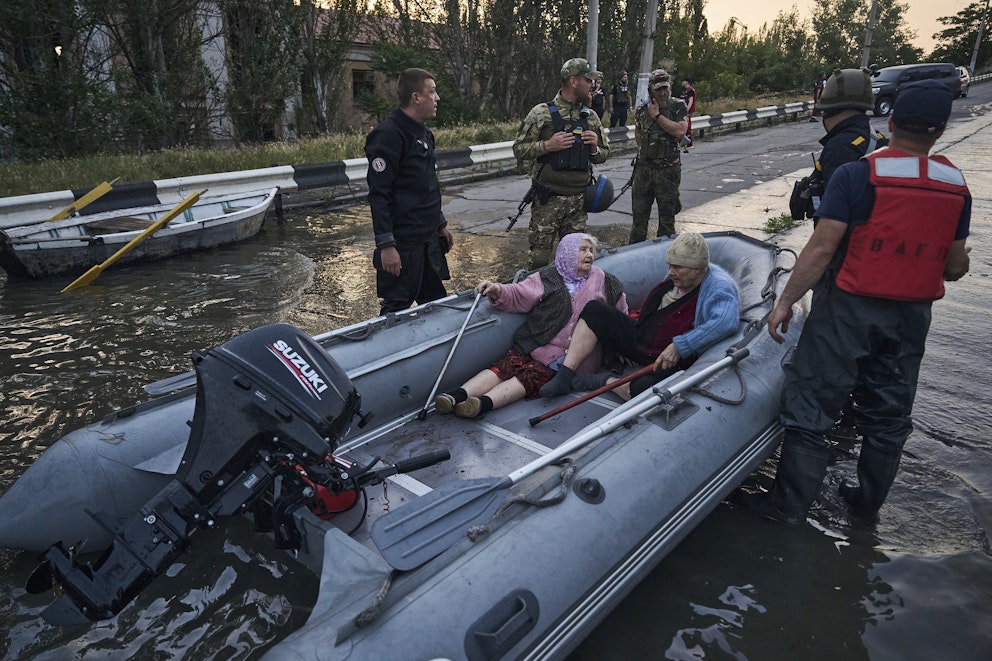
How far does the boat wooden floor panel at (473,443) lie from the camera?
2.81 m

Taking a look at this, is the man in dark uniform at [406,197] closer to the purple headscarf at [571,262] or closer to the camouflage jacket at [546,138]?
the purple headscarf at [571,262]

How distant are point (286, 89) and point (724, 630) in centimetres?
1282

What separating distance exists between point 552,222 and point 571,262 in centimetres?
143

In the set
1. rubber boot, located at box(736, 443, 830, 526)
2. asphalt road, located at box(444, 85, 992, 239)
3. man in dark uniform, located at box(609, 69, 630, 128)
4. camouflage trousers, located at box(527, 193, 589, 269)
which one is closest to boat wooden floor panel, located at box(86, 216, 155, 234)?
asphalt road, located at box(444, 85, 992, 239)

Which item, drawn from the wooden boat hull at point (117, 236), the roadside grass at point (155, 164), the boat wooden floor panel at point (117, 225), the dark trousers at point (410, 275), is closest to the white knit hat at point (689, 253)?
the dark trousers at point (410, 275)

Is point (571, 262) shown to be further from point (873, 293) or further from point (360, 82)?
point (360, 82)

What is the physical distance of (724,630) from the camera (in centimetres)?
233

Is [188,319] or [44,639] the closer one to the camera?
[44,639]

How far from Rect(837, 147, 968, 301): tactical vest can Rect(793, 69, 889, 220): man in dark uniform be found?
3.44 feet

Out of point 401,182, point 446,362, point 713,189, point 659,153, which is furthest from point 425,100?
point 713,189

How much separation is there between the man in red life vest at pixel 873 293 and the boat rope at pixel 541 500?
109cm

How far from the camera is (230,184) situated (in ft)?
27.7

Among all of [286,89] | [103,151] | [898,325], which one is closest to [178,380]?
[898,325]

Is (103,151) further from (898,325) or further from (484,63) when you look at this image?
(484,63)
